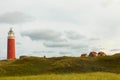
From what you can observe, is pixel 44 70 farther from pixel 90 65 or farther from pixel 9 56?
pixel 9 56

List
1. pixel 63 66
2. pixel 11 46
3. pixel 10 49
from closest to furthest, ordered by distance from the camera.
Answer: pixel 63 66 → pixel 10 49 → pixel 11 46

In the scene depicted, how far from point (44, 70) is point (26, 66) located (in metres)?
5.09

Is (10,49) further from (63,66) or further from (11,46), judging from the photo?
(63,66)

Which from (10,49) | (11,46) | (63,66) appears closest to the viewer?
(63,66)

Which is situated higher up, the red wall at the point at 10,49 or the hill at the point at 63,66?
the red wall at the point at 10,49

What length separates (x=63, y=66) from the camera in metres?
65.2

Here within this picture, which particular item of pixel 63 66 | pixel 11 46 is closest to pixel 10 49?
pixel 11 46

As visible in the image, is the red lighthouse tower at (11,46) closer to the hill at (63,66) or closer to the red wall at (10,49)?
the red wall at (10,49)

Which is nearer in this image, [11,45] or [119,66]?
[119,66]

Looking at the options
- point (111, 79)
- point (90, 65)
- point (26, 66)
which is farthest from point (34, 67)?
point (111, 79)

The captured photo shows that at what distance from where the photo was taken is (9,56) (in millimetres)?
109750

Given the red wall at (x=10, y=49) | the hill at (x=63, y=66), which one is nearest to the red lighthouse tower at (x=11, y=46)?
the red wall at (x=10, y=49)

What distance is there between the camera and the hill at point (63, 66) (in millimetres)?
62594

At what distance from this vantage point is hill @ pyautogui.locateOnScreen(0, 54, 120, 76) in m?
62.6
